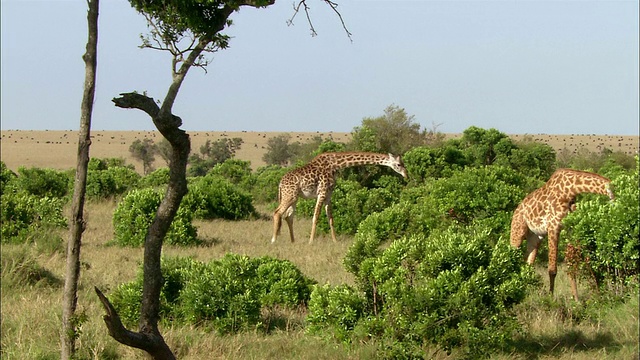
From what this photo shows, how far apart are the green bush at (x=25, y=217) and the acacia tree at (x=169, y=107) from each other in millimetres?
8153

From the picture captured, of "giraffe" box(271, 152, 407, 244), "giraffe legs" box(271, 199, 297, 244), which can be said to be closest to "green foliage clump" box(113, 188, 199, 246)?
"giraffe legs" box(271, 199, 297, 244)

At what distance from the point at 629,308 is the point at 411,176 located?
1348 centimetres

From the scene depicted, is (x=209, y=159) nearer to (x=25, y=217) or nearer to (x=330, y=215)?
(x=330, y=215)

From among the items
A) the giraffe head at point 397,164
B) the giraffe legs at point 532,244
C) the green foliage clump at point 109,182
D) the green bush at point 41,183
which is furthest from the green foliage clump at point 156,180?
the giraffe legs at point 532,244

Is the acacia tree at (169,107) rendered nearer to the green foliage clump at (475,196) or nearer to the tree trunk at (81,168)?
the tree trunk at (81,168)

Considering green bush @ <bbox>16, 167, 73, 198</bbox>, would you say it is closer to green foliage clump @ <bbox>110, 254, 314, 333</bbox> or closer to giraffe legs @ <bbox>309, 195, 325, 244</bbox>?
giraffe legs @ <bbox>309, 195, 325, 244</bbox>

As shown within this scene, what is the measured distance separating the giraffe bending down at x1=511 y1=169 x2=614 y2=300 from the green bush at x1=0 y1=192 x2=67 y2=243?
7514 mm

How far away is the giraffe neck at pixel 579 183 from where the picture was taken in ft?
29.2

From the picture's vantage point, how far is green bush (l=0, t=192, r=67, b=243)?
12.5 meters

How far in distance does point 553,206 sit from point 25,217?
867 centimetres

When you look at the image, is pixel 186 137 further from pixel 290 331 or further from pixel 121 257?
pixel 121 257

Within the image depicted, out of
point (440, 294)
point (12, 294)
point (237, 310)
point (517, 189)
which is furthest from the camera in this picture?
point (517, 189)

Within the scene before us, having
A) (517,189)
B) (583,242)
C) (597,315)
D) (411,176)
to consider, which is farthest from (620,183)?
(411,176)

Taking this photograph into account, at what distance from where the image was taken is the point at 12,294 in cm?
894
